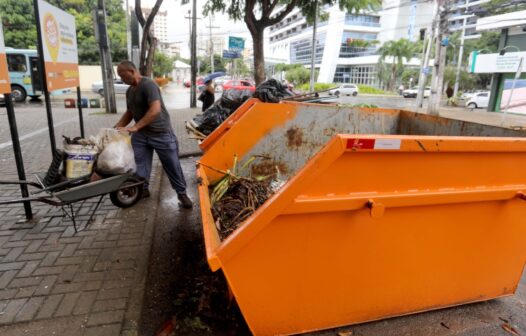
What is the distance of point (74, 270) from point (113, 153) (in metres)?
1.13

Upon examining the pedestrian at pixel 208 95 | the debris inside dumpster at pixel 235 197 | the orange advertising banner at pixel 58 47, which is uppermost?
the orange advertising banner at pixel 58 47

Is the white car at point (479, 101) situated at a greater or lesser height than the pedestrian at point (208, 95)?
lesser

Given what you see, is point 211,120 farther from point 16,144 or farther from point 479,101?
point 479,101

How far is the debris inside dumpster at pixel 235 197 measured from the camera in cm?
286

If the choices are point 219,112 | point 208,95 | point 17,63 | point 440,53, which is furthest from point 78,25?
point 219,112

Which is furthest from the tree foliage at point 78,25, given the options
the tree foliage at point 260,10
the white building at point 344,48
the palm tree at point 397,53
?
the white building at point 344,48

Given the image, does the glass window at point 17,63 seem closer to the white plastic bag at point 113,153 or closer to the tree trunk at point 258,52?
the tree trunk at point 258,52

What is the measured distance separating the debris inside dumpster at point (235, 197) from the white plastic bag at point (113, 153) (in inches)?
35.5

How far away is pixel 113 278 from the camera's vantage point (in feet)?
8.87

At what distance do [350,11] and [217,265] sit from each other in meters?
10.9

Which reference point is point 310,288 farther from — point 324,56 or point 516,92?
point 324,56

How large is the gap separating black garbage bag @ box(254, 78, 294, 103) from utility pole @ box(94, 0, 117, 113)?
998 cm

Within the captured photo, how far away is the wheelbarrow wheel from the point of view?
3.95 m

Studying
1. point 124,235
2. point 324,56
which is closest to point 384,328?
point 124,235
